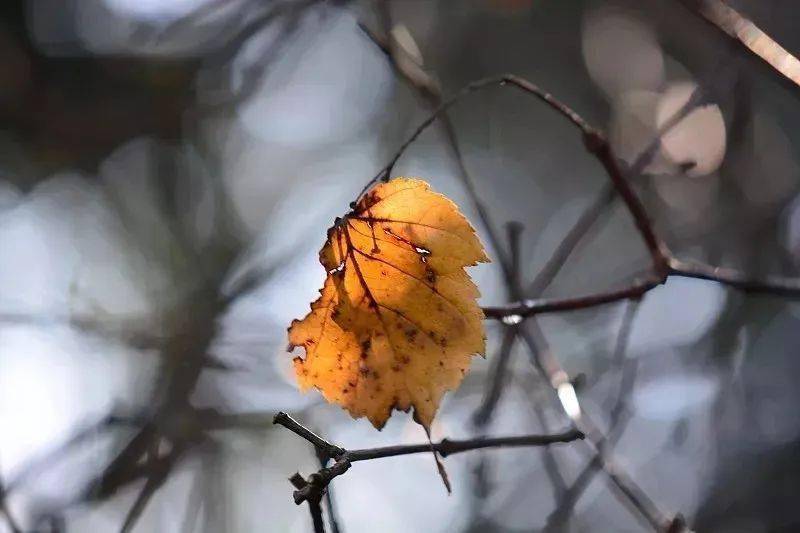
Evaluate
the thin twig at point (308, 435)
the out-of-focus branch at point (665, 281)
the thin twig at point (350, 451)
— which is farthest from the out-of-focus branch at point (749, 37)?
the thin twig at point (308, 435)


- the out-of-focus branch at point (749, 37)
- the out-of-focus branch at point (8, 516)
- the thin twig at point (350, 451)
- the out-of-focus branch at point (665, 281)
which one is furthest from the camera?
the out-of-focus branch at point (8, 516)

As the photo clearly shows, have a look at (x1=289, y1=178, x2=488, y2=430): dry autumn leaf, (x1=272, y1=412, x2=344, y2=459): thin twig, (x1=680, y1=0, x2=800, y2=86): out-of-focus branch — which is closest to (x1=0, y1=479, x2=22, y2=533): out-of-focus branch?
(x1=289, y1=178, x2=488, y2=430): dry autumn leaf

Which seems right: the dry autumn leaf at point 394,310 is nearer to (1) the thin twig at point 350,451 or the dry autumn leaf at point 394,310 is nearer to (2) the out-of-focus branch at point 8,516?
(1) the thin twig at point 350,451

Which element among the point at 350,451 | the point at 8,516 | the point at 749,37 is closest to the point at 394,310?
the point at 350,451

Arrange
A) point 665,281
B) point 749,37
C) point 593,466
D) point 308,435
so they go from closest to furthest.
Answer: point 308,435
point 749,37
point 665,281
point 593,466

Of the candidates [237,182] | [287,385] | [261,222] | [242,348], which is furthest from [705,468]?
[237,182]

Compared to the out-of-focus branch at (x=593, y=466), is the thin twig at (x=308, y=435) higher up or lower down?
lower down

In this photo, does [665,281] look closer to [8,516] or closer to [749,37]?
[749,37]

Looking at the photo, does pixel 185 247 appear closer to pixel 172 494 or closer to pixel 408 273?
pixel 172 494

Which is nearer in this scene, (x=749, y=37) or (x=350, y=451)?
(x=350, y=451)

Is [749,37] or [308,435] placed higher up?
[749,37]
